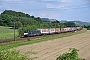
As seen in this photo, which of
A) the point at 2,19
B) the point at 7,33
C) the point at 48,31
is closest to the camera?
the point at 2,19

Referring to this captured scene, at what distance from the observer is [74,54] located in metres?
8.86

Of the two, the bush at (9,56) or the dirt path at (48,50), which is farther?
the dirt path at (48,50)

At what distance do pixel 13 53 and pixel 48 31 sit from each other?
252 feet

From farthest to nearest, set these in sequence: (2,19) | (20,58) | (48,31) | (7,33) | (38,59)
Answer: (48,31), (7,33), (2,19), (38,59), (20,58)

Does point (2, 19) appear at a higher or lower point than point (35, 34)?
higher

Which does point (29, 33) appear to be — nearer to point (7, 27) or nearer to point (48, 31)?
point (7, 27)

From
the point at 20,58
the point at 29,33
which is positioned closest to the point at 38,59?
the point at 20,58

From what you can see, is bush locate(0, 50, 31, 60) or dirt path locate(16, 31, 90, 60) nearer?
bush locate(0, 50, 31, 60)

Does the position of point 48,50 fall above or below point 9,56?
below

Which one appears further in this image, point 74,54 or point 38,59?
point 38,59

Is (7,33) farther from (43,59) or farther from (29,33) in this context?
(43,59)

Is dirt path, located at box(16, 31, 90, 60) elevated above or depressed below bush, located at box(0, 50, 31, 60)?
below

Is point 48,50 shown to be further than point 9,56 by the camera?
Yes

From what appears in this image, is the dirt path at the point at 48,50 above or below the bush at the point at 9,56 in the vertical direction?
below
